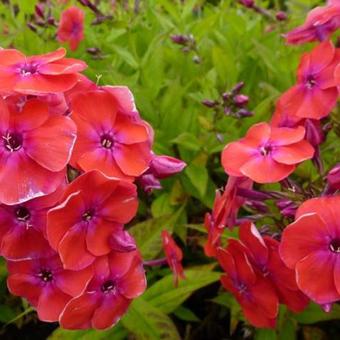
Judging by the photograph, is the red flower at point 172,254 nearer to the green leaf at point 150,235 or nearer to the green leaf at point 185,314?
the green leaf at point 150,235

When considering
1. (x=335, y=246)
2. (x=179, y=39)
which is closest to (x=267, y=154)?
(x=335, y=246)

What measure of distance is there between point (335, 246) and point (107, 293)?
1.46 feet

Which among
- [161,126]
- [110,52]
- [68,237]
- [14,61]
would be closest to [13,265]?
[68,237]

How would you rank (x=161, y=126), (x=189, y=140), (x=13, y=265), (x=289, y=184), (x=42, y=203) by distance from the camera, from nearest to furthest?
1. (x=42, y=203)
2. (x=13, y=265)
3. (x=289, y=184)
4. (x=189, y=140)
5. (x=161, y=126)

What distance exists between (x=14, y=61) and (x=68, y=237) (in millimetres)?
373

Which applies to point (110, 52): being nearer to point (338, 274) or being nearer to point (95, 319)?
point (95, 319)

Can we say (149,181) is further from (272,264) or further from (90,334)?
(90,334)

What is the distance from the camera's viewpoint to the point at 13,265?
4.72ft

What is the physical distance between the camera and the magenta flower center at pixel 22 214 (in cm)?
134

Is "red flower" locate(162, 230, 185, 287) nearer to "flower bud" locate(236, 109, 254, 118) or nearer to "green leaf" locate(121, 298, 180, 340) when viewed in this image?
"green leaf" locate(121, 298, 180, 340)

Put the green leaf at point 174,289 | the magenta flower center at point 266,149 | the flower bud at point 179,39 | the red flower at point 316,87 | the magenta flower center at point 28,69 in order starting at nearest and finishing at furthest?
the magenta flower center at point 28,69, the magenta flower center at point 266,149, the red flower at point 316,87, the green leaf at point 174,289, the flower bud at point 179,39

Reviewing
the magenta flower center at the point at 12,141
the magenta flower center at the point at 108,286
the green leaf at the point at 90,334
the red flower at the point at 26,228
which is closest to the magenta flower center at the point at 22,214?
the red flower at the point at 26,228

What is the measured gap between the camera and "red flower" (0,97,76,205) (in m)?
1.29

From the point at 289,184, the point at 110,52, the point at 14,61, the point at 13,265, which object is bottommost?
the point at 110,52
